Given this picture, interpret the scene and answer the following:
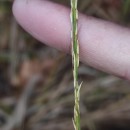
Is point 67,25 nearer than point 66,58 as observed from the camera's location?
Yes

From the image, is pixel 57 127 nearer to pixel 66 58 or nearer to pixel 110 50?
pixel 66 58

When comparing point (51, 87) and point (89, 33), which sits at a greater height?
point (89, 33)

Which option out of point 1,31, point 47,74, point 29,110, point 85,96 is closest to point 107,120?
point 85,96

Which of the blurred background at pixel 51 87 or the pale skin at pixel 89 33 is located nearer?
the pale skin at pixel 89 33

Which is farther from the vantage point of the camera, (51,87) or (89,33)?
(51,87)

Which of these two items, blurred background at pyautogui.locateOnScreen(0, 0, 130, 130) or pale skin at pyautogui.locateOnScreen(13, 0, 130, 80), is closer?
pale skin at pyautogui.locateOnScreen(13, 0, 130, 80)
